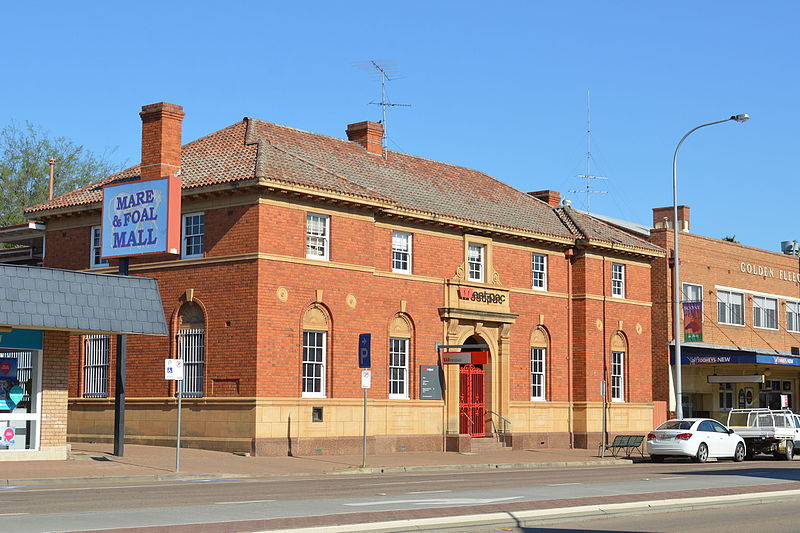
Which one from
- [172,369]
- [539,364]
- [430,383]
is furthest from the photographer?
[539,364]

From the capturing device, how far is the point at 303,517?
14.6 m

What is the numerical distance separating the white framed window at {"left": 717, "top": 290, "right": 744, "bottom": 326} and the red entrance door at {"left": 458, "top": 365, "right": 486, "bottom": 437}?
1878cm

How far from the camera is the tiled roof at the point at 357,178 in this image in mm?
33406

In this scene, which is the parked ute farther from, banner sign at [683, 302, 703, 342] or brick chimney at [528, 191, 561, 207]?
brick chimney at [528, 191, 561, 207]

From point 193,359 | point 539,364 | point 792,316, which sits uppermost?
point 792,316

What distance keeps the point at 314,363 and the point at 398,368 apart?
3.96 meters

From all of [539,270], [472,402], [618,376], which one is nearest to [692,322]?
[618,376]

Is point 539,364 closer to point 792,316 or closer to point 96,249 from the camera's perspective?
point 96,249

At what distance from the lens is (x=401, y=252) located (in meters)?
36.8

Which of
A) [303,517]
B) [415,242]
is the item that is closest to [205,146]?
[415,242]

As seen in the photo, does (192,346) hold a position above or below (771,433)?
above

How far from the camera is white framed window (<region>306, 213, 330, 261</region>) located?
109ft

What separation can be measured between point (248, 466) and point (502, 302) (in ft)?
46.4

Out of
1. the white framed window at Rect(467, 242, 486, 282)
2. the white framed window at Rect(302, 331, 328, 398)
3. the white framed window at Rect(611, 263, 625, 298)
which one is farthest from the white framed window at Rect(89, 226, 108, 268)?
the white framed window at Rect(611, 263, 625, 298)
